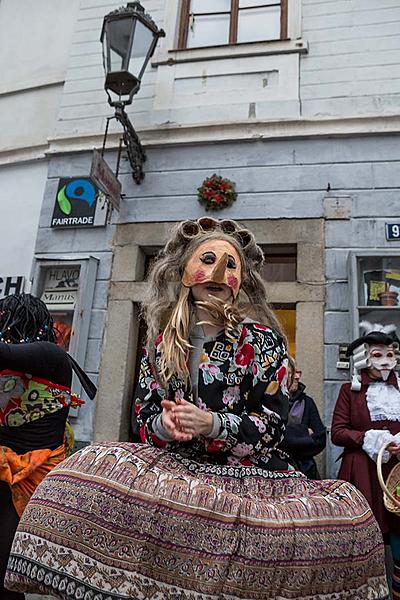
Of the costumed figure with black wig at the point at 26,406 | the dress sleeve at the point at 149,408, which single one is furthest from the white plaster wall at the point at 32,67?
the dress sleeve at the point at 149,408

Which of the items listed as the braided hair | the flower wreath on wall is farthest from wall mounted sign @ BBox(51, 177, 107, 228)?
the braided hair

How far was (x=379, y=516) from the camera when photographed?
3.06 m

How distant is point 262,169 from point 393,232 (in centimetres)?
148

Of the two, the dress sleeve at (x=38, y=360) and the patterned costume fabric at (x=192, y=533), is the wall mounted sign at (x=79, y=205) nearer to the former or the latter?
the dress sleeve at (x=38, y=360)

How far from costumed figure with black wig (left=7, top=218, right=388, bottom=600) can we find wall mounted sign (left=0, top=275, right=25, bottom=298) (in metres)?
4.30

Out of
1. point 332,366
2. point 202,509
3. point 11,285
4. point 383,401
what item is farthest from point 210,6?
point 202,509

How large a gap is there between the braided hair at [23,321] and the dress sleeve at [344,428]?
6.49 feet

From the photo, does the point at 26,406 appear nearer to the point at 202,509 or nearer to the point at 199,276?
the point at 199,276

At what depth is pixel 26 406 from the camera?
2.26m

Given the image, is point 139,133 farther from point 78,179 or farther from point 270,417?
point 270,417

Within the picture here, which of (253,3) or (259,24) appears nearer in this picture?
(259,24)

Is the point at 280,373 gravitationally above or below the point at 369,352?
below

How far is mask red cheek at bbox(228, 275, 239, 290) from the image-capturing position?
73.2 inches

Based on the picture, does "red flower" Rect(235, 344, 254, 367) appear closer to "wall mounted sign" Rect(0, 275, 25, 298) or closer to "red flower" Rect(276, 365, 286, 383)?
"red flower" Rect(276, 365, 286, 383)
